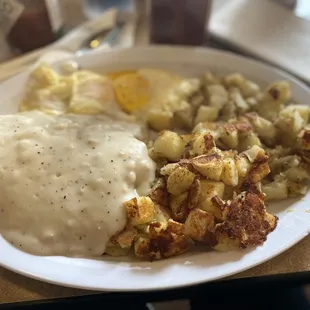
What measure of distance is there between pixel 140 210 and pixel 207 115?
39 centimetres

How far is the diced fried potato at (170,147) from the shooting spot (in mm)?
1119

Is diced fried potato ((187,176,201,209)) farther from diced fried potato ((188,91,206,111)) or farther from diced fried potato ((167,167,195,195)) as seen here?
diced fried potato ((188,91,206,111))

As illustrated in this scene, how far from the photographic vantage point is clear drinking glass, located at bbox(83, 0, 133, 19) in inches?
70.6

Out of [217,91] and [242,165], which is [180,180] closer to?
[242,165]

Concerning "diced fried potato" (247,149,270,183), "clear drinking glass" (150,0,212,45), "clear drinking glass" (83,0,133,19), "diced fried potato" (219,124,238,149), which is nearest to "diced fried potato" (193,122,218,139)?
"diced fried potato" (219,124,238,149)

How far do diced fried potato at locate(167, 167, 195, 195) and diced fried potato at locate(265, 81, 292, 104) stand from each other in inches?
15.6

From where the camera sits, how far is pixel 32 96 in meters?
1.34

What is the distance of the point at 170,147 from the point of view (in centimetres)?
112

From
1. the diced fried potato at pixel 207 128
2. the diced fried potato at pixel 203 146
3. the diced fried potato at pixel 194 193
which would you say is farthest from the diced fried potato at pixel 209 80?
the diced fried potato at pixel 194 193

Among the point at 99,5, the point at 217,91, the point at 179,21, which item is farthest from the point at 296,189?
the point at 99,5

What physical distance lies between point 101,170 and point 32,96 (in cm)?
38

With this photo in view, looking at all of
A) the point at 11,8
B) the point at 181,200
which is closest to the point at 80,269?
the point at 181,200

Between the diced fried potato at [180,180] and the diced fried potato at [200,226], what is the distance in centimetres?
6

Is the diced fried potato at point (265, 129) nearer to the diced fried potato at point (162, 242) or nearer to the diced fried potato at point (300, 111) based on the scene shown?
the diced fried potato at point (300, 111)
